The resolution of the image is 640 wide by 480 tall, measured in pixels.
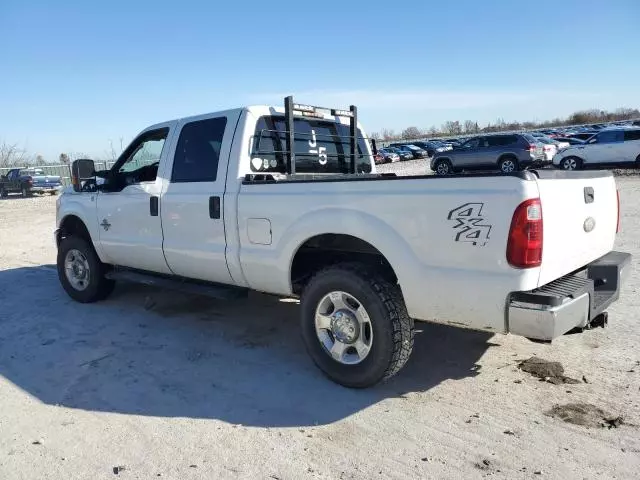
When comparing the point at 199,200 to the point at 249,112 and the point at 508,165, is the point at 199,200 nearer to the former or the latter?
the point at 249,112

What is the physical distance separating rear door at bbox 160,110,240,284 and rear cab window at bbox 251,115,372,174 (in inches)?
11.4

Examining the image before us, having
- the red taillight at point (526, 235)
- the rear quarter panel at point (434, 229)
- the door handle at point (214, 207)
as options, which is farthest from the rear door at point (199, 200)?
the red taillight at point (526, 235)

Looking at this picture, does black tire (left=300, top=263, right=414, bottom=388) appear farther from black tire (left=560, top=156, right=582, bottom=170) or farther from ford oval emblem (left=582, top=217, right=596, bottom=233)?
black tire (left=560, top=156, right=582, bottom=170)

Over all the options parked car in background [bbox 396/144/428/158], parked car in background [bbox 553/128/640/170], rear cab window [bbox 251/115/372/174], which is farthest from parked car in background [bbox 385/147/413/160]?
rear cab window [bbox 251/115/372/174]

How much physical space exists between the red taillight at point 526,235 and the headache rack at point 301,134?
228cm

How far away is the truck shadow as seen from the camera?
375 centimetres

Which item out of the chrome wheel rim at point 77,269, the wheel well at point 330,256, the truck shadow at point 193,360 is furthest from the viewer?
the chrome wheel rim at point 77,269

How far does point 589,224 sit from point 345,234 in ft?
5.56

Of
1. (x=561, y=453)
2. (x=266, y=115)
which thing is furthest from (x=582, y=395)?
(x=266, y=115)

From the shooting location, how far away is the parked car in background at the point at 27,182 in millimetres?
27922

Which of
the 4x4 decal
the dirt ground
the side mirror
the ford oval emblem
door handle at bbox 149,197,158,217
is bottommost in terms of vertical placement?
the dirt ground

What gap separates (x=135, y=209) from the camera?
5.48 meters

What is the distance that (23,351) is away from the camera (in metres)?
4.91

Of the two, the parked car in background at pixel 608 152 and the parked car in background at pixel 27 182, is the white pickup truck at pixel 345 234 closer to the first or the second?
the parked car in background at pixel 608 152
